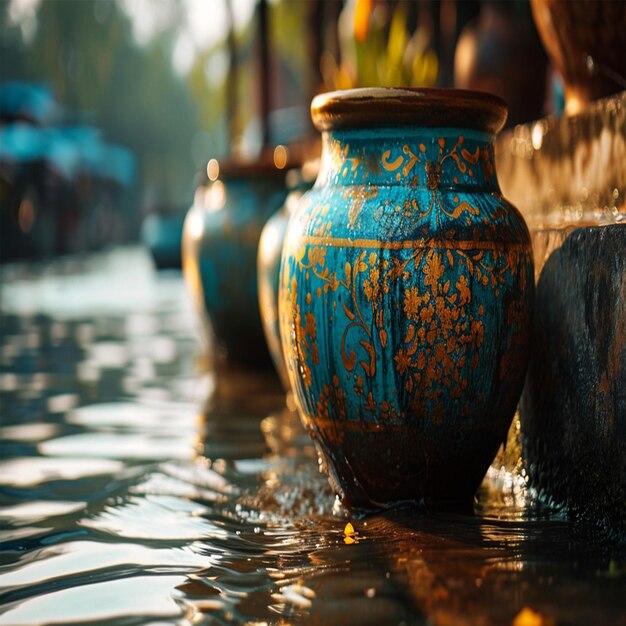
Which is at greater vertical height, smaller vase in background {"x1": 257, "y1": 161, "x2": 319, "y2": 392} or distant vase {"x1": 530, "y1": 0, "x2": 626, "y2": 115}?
distant vase {"x1": 530, "y1": 0, "x2": 626, "y2": 115}

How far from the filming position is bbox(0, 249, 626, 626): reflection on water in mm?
1672

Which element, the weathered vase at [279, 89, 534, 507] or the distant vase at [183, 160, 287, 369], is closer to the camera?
the weathered vase at [279, 89, 534, 507]

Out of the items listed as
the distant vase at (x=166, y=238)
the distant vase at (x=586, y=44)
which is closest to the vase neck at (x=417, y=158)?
the distant vase at (x=586, y=44)

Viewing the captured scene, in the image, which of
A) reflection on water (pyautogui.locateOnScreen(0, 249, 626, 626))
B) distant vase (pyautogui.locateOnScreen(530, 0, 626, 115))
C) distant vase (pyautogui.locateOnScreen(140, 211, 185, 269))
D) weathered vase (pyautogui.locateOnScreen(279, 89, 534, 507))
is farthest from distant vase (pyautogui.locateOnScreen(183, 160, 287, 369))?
distant vase (pyautogui.locateOnScreen(140, 211, 185, 269))

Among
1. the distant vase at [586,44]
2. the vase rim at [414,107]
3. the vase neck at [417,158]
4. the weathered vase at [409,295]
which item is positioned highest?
the distant vase at [586,44]

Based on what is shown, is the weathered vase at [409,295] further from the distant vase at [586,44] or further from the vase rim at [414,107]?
the distant vase at [586,44]

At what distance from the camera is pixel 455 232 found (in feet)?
6.83

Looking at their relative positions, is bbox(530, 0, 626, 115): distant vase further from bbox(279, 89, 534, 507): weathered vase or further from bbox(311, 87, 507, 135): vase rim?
bbox(279, 89, 534, 507): weathered vase

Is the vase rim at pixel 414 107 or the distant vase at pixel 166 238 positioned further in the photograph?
the distant vase at pixel 166 238

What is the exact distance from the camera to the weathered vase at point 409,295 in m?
2.07

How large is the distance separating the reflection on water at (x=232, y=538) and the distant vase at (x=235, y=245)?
27.8 inches

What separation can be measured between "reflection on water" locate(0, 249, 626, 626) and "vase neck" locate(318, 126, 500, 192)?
0.73 metres

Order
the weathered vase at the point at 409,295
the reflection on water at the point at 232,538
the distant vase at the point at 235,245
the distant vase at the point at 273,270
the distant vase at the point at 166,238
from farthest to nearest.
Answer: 1. the distant vase at the point at 166,238
2. the distant vase at the point at 235,245
3. the distant vase at the point at 273,270
4. the weathered vase at the point at 409,295
5. the reflection on water at the point at 232,538

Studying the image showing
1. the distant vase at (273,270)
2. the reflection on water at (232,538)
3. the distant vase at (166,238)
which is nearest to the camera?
the reflection on water at (232,538)
